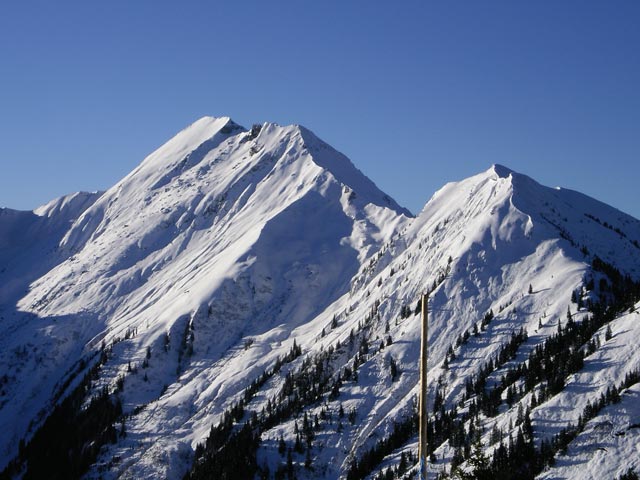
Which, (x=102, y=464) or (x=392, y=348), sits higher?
(x=392, y=348)

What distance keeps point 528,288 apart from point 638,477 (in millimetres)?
76731

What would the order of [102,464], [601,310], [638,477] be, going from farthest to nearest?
[102,464] < [601,310] < [638,477]

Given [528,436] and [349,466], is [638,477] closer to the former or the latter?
[528,436]

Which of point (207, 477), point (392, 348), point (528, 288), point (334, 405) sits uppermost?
point (528, 288)

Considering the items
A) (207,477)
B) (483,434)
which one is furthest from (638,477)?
(207,477)

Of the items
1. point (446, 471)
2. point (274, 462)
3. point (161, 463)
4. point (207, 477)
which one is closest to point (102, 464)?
point (161, 463)

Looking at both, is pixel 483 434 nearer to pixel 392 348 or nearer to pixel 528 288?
pixel 392 348

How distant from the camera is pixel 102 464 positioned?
189875 millimetres

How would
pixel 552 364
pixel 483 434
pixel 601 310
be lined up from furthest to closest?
pixel 601 310
pixel 552 364
pixel 483 434

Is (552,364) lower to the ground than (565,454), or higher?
higher

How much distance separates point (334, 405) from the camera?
596ft

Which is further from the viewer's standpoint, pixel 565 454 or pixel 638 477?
pixel 565 454

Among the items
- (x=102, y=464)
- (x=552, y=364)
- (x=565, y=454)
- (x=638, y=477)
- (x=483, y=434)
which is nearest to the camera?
(x=638, y=477)

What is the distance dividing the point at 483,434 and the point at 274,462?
47.2m
